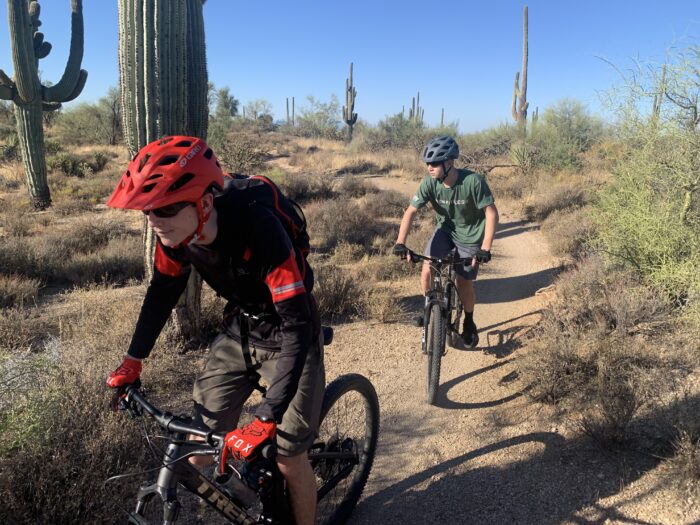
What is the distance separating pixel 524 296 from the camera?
6730 millimetres

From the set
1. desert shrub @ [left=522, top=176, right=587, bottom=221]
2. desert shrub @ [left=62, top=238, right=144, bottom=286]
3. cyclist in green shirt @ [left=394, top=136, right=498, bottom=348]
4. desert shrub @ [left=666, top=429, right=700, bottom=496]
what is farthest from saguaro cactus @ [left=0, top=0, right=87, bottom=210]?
desert shrub @ [left=666, top=429, right=700, bottom=496]

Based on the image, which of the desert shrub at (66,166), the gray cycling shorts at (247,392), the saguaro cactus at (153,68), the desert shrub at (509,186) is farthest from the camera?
the desert shrub at (66,166)

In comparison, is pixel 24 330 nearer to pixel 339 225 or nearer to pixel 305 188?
pixel 339 225

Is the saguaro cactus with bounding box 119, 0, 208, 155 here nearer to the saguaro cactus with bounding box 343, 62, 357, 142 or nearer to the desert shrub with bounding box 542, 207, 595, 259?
the desert shrub with bounding box 542, 207, 595, 259

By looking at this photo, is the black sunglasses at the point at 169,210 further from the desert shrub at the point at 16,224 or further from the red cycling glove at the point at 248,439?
the desert shrub at the point at 16,224

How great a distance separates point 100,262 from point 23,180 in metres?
11.1

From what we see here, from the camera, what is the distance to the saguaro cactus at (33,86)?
1171 cm

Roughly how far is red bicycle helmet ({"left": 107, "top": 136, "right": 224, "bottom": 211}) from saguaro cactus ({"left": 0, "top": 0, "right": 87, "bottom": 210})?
13.0 metres

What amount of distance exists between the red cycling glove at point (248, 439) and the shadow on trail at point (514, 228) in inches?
373

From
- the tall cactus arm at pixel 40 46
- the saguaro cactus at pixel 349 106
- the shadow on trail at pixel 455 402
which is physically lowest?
the shadow on trail at pixel 455 402

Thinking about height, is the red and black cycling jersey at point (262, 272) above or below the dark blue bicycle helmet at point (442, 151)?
below

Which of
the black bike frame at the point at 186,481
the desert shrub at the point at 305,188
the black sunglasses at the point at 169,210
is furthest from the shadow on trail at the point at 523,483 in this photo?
the desert shrub at the point at 305,188

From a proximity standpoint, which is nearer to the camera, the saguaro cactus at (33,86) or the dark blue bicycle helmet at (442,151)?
the dark blue bicycle helmet at (442,151)

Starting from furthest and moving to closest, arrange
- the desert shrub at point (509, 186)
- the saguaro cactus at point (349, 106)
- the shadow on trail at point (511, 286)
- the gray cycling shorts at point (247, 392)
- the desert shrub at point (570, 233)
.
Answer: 1. the saguaro cactus at point (349, 106)
2. the desert shrub at point (509, 186)
3. the desert shrub at point (570, 233)
4. the shadow on trail at point (511, 286)
5. the gray cycling shorts at point (247, 392)
